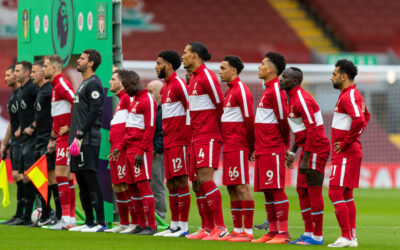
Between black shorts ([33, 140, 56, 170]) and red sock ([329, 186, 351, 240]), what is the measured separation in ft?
13.3

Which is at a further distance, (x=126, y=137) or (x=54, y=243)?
(x=126, y=137)

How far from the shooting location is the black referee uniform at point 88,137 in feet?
32.7

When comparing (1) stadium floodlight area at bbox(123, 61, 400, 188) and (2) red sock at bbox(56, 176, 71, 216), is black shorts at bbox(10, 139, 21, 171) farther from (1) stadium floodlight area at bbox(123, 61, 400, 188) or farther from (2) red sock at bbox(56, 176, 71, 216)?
(1) stadium floodlight area at bbox(123, 61, 400, 188)

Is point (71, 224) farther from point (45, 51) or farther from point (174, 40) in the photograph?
point (174, 40)

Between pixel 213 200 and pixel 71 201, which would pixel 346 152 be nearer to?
pixel 213 200

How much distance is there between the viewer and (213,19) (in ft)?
95.2

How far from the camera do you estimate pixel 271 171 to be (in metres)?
8.74

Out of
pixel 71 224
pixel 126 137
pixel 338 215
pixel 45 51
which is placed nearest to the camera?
pixel 338 215

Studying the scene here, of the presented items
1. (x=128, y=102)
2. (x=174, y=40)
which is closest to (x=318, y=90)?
(x=174, y=40)

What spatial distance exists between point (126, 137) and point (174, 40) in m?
18.0

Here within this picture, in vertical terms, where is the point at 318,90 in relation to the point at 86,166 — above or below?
above

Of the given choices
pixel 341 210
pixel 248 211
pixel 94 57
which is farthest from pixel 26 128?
pixel 341 210

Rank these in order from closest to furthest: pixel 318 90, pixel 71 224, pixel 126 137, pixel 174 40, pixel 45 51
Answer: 1. pixel 126 137
2. pixel 71 224
3. pixel 45 51
4. pixel 318 90
5. pixel 174 40

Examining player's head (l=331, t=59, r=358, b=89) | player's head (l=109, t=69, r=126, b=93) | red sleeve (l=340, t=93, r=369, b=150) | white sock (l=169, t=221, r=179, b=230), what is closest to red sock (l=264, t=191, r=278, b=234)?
red sleeve (l=340, t=93, r=369, b=150)
